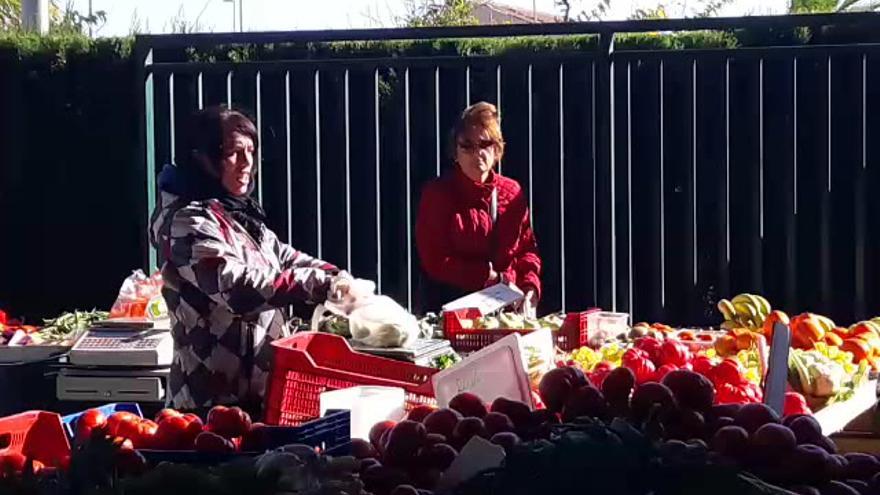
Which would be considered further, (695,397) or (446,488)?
(695,397)

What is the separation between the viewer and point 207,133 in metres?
3.79

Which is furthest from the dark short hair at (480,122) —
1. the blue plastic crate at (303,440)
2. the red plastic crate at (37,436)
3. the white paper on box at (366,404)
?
the blue plastic crate at (303,440)

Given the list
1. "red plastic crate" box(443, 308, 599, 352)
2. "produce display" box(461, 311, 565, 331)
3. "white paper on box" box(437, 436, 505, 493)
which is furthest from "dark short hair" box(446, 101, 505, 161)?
"white paper on box" box(437, 436, 505, 493)

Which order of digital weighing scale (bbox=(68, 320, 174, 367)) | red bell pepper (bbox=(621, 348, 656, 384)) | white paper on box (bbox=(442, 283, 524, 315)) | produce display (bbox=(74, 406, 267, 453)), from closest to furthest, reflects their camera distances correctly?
1. produce display (bbox=(74, 406, 267, 453))
2. red bell pepper (bbox=(621, 348, 656, 384))
3. white paper on box (bbox=(442, 283, 524, 315))
4. digital weighing scale (bbox=(68, 320, 174, 367))

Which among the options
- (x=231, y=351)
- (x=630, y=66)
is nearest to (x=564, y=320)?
(x=231, y=351)

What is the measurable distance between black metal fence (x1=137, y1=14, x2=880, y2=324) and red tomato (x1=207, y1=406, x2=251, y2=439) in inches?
157

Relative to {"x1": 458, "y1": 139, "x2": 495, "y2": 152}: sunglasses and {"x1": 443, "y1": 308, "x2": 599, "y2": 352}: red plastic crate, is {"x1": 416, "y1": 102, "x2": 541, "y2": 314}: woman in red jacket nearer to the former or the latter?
{"x1": 458, "y1": 139, "x2": 495, "y2": 152}: sunglasses

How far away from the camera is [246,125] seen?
12.7 feet

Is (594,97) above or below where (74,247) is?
above

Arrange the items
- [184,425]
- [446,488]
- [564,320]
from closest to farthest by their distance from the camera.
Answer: [446,488] → [184,425] → [564,320]

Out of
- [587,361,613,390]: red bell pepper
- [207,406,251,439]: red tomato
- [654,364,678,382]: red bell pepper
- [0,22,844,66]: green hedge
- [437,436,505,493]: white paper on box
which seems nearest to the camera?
[437,436,505,493]: white paper on box

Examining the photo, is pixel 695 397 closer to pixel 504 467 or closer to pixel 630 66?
pixel 504 467

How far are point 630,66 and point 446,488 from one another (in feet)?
17.1

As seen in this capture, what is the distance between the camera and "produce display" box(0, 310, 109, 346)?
224 inches
